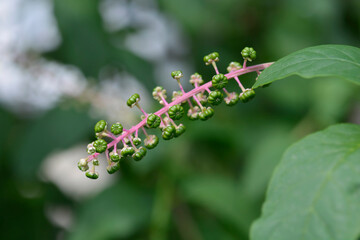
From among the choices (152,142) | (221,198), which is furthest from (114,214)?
(152,142)

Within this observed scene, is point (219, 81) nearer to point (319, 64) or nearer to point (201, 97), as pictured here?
point (201, 97)

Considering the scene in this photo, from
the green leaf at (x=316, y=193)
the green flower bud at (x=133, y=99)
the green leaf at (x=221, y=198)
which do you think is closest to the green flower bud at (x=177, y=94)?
the green flower bud at (x=133, y=99)

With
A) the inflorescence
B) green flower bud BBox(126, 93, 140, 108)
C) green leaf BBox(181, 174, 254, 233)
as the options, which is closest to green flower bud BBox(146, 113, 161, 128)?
the inflorescence

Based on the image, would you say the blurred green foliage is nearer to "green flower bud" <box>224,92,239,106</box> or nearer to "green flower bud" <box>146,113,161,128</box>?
"green flower bud" <box>224,92,239,106</box>

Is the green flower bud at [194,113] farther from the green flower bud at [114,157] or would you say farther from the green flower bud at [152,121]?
the green flower bud at [114,157]

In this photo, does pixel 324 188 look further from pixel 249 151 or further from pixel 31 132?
pixel 31 132

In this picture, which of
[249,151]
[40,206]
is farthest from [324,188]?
[40,206]
